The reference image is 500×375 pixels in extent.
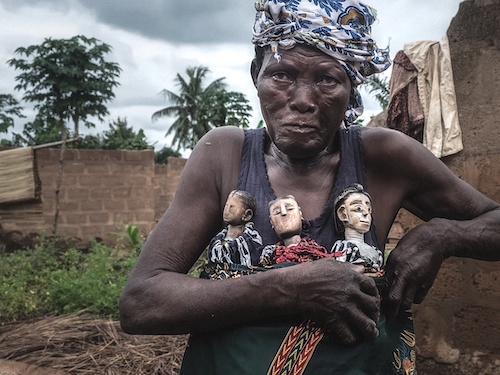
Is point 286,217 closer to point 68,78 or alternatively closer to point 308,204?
point 308,204

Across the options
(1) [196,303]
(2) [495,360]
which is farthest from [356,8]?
(2) [495,360]

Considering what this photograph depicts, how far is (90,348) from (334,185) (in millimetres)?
3276

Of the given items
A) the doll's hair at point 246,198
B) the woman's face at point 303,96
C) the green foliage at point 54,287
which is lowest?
the green foliage at point 54,287

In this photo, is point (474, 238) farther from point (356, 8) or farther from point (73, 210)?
point (73, 210)

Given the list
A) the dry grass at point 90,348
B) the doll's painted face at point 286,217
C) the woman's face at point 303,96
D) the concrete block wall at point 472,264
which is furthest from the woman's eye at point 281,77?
the dry grass at point 90,348

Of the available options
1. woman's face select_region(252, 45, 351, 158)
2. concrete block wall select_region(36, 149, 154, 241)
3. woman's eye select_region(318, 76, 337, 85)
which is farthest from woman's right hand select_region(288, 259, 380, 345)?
concrete block wall select_region(36, 149, 154, 241)

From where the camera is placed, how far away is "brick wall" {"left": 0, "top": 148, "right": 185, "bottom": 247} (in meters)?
9.20

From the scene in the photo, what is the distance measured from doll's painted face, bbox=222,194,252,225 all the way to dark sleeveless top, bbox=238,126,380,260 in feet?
0.11

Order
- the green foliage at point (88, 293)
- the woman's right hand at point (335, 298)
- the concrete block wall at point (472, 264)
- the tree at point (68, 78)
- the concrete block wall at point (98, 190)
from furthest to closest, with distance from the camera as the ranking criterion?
the tree at point (68, 78)
the concrete block wall at point (98, 190)
the green foliage at point (88, 293)
the concrete block wall at point (472, 264)
the woman's right hand at point (335, 298)

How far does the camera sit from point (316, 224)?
151cm

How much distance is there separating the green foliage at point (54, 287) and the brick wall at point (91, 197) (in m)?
1.26

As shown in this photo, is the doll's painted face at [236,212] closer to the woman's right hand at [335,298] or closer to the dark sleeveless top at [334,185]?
the dark sleeveless top at [334,185]

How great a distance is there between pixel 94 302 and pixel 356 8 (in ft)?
15.1

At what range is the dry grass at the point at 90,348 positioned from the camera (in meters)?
3.87
